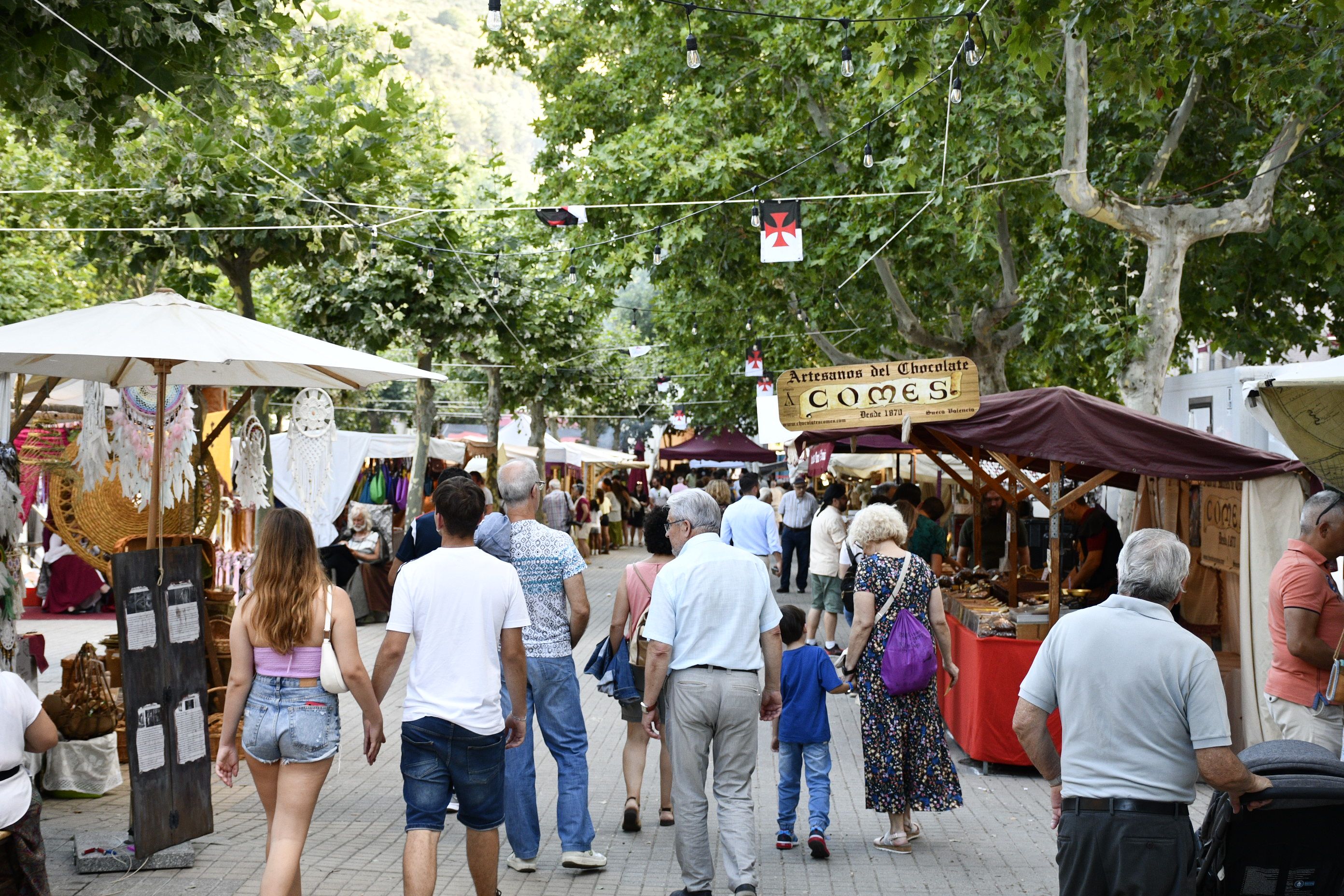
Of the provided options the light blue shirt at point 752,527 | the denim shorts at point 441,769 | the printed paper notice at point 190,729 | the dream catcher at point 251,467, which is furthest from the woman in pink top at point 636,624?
the light blue shirt at point 752,527

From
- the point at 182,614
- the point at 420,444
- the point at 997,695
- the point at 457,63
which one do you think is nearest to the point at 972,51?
the point at 997,695

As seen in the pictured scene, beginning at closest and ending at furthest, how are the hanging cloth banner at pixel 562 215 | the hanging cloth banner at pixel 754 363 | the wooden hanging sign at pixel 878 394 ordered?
1. the wooden hanging sign at pixel 878 394
2. the hanging cloth banner at pixel 562 215
3. the hanging cloth banner at pixel 754 363

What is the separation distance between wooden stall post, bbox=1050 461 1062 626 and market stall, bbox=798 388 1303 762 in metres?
0.01

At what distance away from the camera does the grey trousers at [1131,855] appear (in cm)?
354

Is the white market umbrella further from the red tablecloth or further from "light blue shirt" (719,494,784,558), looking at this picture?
"light blue shirt" (719,494,784,558)

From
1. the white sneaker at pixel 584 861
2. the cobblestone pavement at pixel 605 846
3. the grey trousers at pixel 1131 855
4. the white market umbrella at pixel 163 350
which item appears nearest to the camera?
the grey trousers at pixel 1131 855

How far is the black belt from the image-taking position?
357 cm

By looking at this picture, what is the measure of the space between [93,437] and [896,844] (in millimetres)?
5356

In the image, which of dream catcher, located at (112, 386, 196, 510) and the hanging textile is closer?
the hanging textile

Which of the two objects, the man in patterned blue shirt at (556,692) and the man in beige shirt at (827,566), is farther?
the man in beige shirt at (827,566)

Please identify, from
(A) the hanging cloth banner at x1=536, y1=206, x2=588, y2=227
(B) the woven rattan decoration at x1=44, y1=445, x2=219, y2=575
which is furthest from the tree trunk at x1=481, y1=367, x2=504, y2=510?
(B) the woven rattan decoration at x1=44, y1=445, x2=219, y2=575

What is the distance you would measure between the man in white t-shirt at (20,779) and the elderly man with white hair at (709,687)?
228 cm

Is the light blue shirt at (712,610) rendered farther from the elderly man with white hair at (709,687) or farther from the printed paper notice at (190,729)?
the printed paper notice at (190,729)

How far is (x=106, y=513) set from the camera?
857cm
